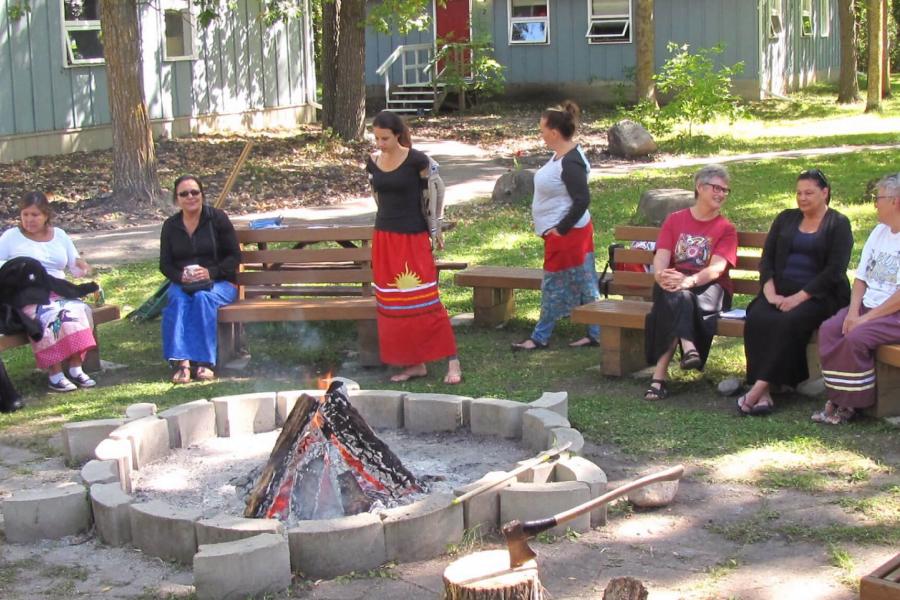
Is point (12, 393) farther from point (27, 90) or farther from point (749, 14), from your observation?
point (749, 14)

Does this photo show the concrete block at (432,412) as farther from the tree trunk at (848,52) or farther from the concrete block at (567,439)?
the tree trunk at (848,52)

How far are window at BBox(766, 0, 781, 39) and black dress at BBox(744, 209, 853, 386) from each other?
20.9 meters

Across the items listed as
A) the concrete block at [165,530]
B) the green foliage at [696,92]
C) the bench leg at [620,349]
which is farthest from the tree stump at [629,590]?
the green foliage at [696,92]

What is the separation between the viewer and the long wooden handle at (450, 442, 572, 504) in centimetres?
488

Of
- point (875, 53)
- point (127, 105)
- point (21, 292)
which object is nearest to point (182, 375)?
point (21, 292)

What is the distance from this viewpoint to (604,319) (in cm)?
740

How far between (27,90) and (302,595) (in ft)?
48.6

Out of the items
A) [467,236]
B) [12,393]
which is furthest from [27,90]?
[12,393]

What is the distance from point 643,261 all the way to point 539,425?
225cm

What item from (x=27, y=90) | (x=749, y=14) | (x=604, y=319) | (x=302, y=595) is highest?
(x=749, y=14)

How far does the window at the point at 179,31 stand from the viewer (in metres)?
20.5

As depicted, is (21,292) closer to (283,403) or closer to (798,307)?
(283,403)

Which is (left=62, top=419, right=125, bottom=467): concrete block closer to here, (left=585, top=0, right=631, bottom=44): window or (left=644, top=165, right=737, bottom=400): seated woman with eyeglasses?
(left=644, top=165, right=737, bottom=400): seated woman with eyeglasses

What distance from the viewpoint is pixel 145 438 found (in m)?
5.98
